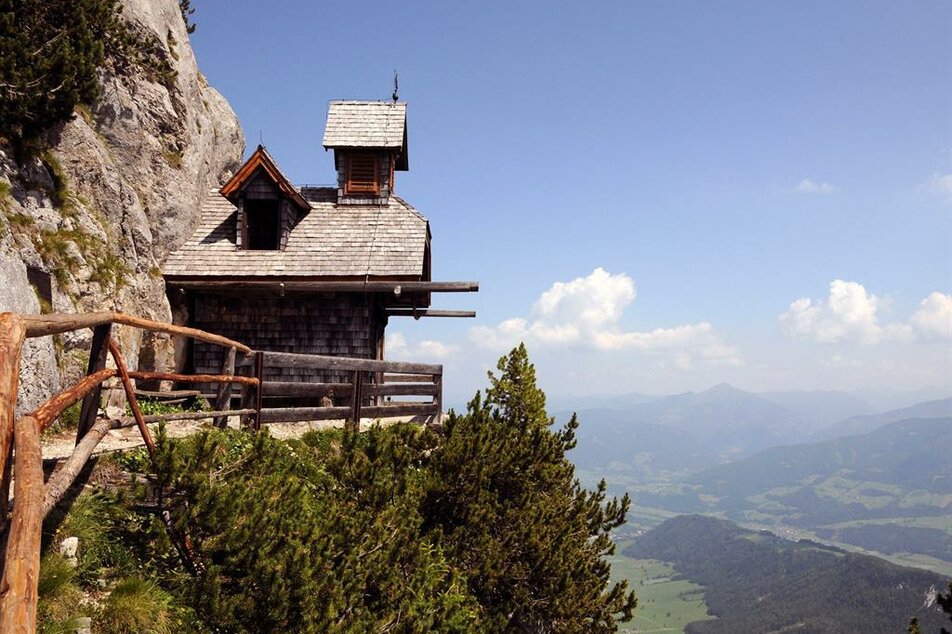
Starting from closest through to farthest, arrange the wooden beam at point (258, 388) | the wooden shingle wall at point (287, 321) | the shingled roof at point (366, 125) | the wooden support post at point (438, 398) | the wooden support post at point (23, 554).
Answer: the wooden support post at point (23, 554) → the wooden beam at point (258, 388) → the wooden support post at point (438, 398) → the wooden shingle wall at point (287, 321) → the shingled roof at point (366, 125)

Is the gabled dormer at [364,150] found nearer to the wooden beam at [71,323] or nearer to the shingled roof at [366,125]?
the shingled roof at [366,125]

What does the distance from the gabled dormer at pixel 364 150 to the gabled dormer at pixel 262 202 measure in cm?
259

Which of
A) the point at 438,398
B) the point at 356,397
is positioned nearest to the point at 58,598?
the point at 356,397

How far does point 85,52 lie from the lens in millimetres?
16344

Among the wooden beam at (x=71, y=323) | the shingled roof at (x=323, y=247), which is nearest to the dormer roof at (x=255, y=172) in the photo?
the shingled roof at (x=323, y=247)

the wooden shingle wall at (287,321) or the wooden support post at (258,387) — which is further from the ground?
the wooden shingle wall at (287,321)

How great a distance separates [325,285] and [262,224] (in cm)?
470

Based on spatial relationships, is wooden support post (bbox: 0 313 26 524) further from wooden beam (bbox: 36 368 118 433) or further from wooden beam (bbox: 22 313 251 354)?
wooden beam (bbox: 36 368 118 433)

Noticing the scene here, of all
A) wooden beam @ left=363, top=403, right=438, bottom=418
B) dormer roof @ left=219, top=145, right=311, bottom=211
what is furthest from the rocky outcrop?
wooden beam @ left=363, top=403, right=438, bottom=418

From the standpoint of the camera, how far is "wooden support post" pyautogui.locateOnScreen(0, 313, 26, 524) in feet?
8.88

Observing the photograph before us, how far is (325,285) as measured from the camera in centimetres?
1997

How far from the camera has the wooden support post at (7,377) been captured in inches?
107

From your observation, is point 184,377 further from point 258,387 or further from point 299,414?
point 299,414

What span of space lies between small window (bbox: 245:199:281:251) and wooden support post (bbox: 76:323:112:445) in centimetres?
1700
